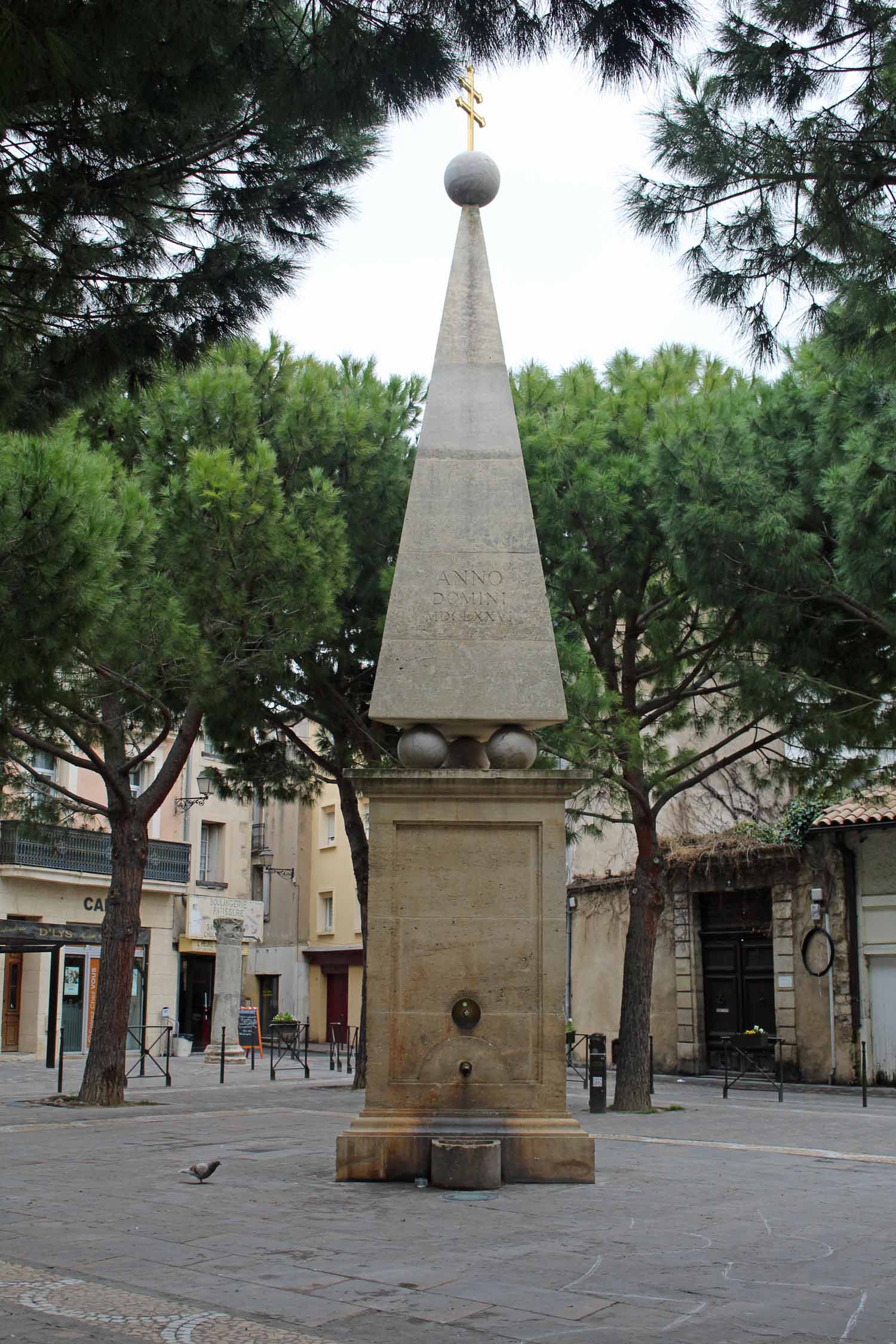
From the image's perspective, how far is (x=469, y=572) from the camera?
978 centimetres

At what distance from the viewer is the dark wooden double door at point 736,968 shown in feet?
77.5

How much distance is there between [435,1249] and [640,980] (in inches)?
373

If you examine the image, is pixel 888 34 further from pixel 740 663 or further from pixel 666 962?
pixel 666 962

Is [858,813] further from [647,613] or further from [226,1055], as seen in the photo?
[226,1055]

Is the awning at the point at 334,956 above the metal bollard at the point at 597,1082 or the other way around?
above

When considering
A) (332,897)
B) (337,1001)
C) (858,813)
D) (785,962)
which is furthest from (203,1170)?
(332,897)

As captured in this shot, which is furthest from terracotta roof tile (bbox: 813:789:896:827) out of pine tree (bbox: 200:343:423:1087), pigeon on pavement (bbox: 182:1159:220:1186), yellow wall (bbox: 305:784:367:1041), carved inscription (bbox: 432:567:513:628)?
yellow wall (bbox: 305:784:367:1041)

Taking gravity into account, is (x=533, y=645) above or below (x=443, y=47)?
below

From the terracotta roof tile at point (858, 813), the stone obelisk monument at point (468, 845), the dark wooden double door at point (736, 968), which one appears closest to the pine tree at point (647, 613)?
the stone obelisk monument at point (468, 845)

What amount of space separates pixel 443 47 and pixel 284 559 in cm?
919

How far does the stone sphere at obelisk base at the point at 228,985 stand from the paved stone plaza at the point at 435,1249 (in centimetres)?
1585

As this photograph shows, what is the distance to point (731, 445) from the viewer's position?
13883mm

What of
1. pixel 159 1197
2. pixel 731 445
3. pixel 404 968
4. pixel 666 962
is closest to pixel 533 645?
pixel 404 968

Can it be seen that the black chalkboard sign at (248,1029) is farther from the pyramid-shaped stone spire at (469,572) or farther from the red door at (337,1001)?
the pyramid-shaped stone spire at (469,572)
